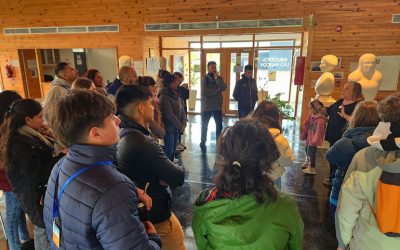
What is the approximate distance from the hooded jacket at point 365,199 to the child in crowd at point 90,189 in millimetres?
1084

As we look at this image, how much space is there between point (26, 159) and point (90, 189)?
3.26ft

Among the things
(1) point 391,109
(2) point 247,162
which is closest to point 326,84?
(1) point 391,109

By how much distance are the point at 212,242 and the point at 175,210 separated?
6.93 feet

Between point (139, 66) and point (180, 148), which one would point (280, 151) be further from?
point (139, 66)

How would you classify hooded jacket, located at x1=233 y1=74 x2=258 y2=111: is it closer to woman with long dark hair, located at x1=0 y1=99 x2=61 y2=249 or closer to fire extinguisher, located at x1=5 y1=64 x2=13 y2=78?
woman with long dark hair, located at x1=0 y1=99 x2=61 y2=249

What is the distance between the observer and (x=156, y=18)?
7238 millimetres

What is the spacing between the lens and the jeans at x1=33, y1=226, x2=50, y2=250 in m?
1.84

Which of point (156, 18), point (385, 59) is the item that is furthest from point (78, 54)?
point (385, 59)

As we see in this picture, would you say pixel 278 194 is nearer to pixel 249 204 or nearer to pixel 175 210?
pixel 249 204

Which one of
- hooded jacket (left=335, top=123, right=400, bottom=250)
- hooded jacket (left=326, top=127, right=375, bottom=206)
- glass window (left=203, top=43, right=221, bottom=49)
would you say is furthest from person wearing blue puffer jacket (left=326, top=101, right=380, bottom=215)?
glass window (left=203, top=43, right=221, bottom=49)

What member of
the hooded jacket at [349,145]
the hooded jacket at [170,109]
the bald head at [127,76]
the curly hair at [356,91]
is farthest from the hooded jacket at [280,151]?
the bald head at [127,76]

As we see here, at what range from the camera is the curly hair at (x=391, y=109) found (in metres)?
1.31

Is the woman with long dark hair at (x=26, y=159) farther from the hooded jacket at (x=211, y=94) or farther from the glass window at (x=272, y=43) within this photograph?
the glass window at (x=272, y=43)

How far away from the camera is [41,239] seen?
6.05 feet
